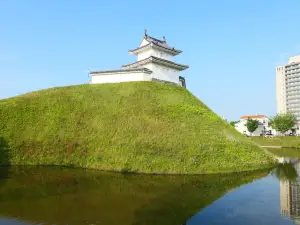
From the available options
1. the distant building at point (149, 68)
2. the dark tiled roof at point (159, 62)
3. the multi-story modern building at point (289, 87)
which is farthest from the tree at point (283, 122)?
the dark tiled roof at point (159, 62)

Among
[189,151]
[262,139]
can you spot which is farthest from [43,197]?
[262,139]

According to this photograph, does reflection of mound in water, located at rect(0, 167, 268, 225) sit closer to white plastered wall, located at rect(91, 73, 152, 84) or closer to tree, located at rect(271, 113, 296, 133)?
white plastered wall, located at rect(91, 73, 152, 84)

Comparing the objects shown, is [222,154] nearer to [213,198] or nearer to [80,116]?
[213,198]

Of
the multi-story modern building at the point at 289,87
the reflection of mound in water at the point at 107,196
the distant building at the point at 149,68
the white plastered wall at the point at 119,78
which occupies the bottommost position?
the reflection of mound in water at the point at 107,196

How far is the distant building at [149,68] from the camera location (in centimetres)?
3616

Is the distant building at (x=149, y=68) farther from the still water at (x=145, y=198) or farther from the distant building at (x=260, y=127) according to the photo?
the distant building at (x=260, y=127)

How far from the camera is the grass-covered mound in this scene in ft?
73.4

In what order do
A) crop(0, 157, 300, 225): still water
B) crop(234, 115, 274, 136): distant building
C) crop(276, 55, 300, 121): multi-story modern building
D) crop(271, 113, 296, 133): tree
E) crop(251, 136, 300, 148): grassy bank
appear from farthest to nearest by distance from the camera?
crop(276, 55, 300, 121): multi-story modern building
crop(234, 115, 274, 136): distant building
crop(271, 113, 296, 133): tree
crop(251, 136, 300, 148): grassy bank
crop(0, 157, 300, 225): still water

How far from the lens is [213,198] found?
1429cm

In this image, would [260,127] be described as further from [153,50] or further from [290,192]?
[290,192]

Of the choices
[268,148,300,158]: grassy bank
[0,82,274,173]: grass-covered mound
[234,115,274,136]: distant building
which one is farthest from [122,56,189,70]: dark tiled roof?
[234,115,274,136]: distant building

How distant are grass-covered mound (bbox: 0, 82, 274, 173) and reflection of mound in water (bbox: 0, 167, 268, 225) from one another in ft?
7.42

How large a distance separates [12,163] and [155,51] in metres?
25.6

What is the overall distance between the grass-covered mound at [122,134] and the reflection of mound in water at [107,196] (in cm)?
226
